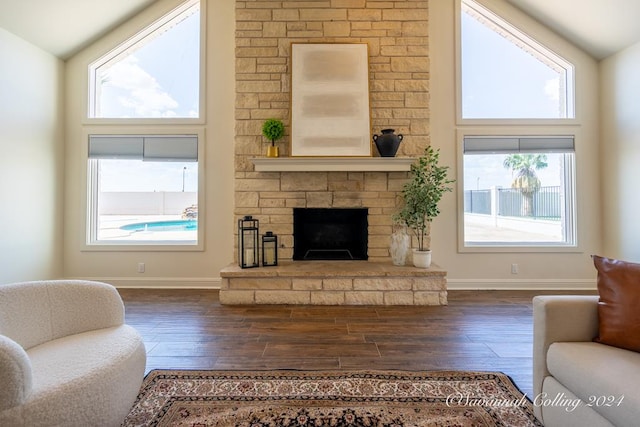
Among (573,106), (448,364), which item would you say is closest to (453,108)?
(573,106)

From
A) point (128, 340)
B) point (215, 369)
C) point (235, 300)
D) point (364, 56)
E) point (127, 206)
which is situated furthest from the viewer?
point (127, 206)

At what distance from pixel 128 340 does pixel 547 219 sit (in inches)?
184

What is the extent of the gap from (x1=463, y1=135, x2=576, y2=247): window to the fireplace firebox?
4.64 ft

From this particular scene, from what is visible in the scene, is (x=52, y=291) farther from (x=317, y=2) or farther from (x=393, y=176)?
(x=317, y=2)

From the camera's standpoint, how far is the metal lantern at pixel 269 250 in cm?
356

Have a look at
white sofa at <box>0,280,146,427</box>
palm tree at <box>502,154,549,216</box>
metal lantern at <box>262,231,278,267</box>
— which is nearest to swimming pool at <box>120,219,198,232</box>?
metal lantern at <box>262,231,278,267</box>

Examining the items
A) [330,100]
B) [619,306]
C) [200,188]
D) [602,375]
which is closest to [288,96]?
[330,100]

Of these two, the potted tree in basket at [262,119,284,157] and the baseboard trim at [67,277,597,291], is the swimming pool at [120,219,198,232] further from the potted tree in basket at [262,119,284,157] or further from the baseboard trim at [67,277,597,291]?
the potted tree in basket at [262,119,284,157]

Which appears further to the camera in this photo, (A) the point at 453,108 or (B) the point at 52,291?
(A) the point at 453,108

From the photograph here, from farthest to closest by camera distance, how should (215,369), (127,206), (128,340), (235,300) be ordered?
(127,206) → (235,300) → (215,369) → (128,340)

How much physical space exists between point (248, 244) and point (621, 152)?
4551 mm

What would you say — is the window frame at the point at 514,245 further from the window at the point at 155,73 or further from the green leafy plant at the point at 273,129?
the window at the point at 155,73

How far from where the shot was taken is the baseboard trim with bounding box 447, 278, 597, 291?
12.6ft

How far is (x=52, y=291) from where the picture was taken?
150 cm
